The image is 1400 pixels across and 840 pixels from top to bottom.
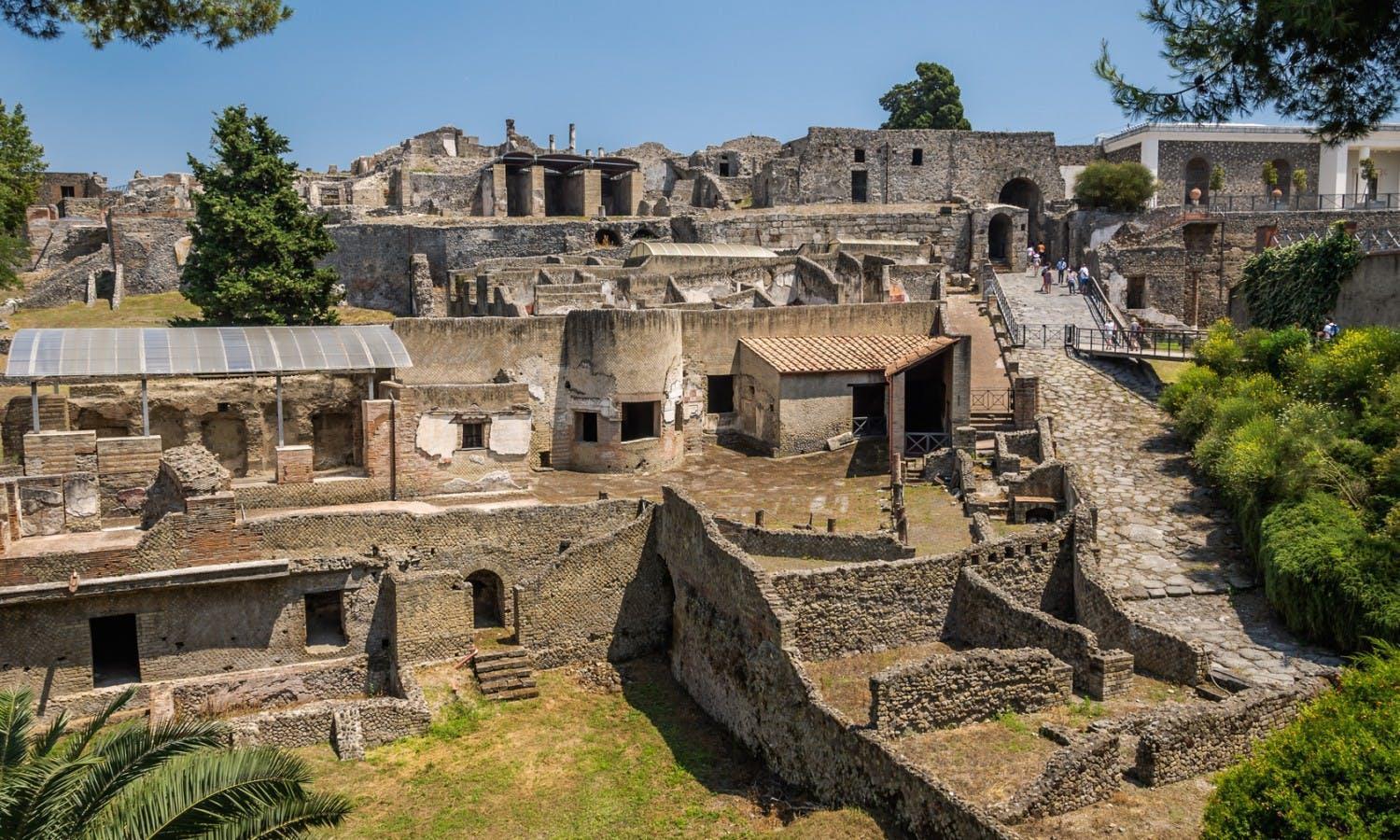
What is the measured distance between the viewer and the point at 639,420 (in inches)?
1022

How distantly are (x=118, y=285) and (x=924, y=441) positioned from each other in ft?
91.3

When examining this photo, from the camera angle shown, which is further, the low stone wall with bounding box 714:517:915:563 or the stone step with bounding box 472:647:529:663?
the stone step with bounding box 472:647:529:663

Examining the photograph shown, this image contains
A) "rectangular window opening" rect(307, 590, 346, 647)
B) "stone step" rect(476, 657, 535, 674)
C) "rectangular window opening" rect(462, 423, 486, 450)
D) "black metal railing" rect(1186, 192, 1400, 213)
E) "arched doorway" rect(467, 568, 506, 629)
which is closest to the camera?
"stone step" rect(476, 657, 535, 674)

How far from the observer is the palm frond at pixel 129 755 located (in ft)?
33.0

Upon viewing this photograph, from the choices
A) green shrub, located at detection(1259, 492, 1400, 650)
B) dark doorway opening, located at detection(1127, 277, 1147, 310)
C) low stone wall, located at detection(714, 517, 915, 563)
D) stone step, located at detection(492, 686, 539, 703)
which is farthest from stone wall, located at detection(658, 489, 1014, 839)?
dark doorway opening, located at detection(1127, 277, 1147, 310)

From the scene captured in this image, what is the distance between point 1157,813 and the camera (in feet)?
37.2

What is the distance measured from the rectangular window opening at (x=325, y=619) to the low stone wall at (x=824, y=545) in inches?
254

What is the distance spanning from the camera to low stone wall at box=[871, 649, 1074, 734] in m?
12.8

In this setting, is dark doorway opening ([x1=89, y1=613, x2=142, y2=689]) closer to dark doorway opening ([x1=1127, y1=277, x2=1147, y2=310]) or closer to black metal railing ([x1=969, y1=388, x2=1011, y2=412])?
black metal railing ([x1=969, y1=388, x2=1011, y2=412])

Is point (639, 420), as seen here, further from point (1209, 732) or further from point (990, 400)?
point (1209, 732)

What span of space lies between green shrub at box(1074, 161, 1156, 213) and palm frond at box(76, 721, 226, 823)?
3701cm

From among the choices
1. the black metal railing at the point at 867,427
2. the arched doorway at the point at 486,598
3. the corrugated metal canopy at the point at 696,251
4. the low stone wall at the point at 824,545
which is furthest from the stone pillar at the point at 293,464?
the corrugated metal canopy at the point at 696,251

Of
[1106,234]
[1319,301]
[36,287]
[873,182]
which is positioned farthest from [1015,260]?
[36,287]

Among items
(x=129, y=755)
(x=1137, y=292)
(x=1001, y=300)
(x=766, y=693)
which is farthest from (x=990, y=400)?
(x=129, y=755)
